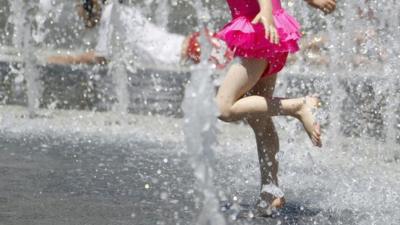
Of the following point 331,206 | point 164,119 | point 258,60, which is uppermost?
point 258,60

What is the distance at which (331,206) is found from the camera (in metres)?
4.44

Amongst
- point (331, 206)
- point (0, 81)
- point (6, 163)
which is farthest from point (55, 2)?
point (331, 206)

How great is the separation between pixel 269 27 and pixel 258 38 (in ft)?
0.54

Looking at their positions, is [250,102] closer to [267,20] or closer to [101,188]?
[267,20]

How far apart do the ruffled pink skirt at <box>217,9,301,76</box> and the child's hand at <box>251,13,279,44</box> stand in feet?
0.35

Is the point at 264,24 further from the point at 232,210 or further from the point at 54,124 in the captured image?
the point at 54,124

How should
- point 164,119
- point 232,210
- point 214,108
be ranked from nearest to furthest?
point 214,108
point 232,210
point 164,119

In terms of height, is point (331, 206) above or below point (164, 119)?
above

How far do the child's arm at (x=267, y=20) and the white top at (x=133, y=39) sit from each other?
16.7 ft

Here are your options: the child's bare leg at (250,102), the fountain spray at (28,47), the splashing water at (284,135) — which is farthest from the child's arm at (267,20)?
the fountain spray at (28,47)

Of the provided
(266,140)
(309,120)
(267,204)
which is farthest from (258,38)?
(267,204)

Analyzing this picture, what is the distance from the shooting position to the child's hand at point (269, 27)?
401 cm

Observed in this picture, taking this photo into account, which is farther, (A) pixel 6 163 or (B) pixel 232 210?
(A) pixel 6 163

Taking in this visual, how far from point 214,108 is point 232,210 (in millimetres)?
1119
